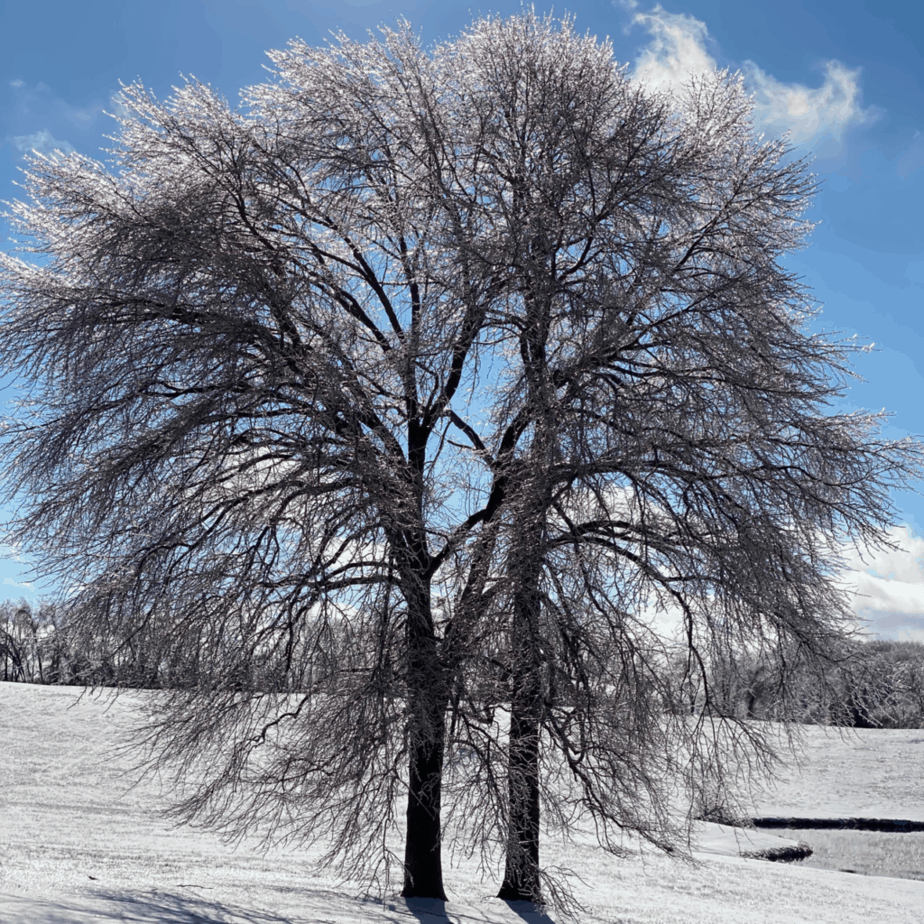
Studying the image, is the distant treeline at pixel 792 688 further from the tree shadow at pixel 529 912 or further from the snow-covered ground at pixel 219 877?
the tree shadow at pixel 529 912

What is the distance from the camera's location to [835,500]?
10.2 m

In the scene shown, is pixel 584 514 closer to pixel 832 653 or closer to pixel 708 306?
pixel 708 306

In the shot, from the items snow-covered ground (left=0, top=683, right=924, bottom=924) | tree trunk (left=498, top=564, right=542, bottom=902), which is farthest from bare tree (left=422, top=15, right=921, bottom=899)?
snow-covered ground (left=0, top=683, right=924, bottom=924)

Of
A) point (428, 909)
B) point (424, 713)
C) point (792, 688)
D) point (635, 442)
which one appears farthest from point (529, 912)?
point (635, 442)

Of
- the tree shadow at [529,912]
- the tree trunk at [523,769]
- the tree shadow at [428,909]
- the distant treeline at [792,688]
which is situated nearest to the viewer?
the tree trunk at [523,769]

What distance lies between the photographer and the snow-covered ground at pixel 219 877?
27.5ft

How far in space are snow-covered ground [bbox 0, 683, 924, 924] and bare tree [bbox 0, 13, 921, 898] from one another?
886mm

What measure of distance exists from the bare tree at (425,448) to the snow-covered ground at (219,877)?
0.89 m

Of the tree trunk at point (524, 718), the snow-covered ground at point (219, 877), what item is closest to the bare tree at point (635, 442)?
the tree trunk at point (524, 718)

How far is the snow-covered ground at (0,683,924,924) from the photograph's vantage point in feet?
27.5

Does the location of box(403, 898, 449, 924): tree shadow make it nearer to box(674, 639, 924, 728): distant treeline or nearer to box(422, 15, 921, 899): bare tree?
box(422, 15, 921, 899): bare tree

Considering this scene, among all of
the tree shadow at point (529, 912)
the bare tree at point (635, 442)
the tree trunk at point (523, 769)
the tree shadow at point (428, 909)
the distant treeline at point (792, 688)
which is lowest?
the tree shadow at point (529, 912)

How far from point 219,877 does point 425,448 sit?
5.84 m

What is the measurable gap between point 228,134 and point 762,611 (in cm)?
762
